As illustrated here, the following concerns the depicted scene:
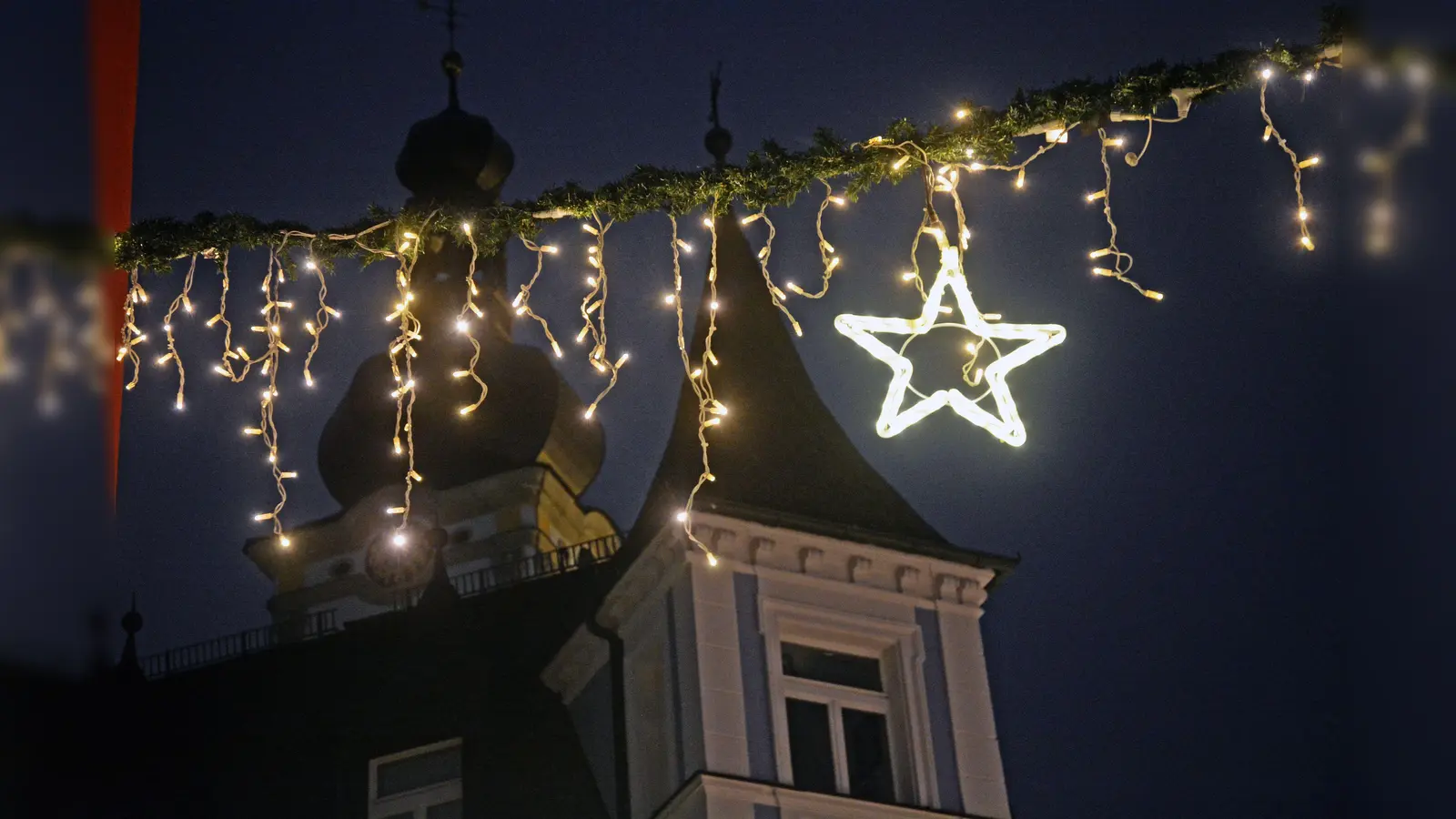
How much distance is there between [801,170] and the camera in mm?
6793

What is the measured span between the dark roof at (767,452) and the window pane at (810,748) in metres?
1.19

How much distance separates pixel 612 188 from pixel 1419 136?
2.56 m

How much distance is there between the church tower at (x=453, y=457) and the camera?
30625mm

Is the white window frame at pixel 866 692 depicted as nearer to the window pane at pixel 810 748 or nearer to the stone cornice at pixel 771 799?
the window pane at pixel 810 748

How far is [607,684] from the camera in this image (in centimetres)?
1507

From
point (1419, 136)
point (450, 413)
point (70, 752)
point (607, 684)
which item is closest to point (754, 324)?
point (607, 684)

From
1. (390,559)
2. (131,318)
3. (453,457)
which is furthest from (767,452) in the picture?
(390,559)

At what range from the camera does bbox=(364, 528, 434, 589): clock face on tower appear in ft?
102

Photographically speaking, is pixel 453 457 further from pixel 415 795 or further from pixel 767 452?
pixel 767 452

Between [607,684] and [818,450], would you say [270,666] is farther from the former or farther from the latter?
[818,450]

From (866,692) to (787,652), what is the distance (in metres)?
0.57

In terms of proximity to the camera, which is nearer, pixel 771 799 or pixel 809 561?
pixel 771 799

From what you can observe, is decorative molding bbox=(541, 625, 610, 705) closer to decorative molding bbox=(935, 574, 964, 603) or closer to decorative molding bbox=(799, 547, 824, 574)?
decorative molding bbox=(799, 547, 824, 574)

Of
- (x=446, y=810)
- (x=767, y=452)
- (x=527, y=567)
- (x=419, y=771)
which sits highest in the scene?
(x=527, y=567)
